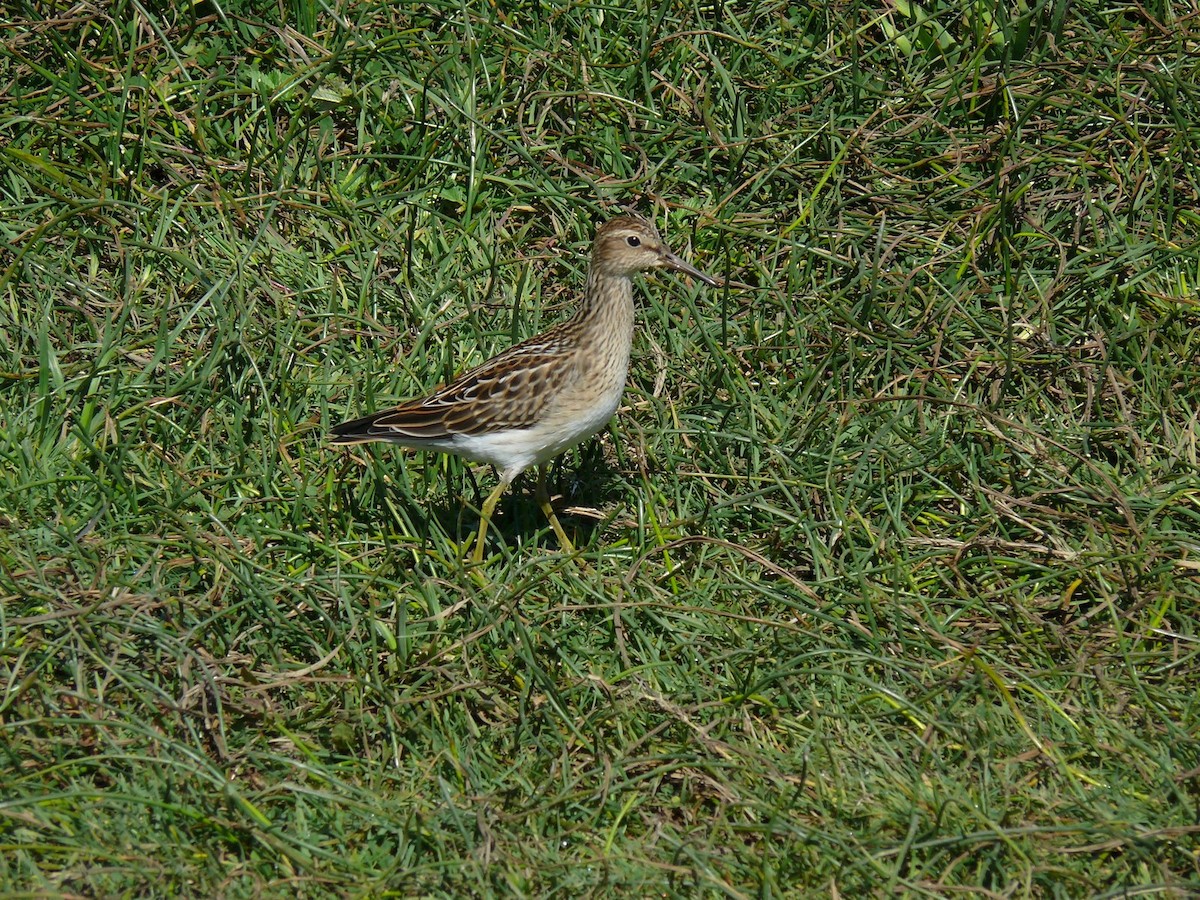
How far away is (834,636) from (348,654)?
6.70 feet

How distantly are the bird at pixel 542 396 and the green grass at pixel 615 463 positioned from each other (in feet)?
1.16

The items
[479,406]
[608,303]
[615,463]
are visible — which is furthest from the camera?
[615,463]

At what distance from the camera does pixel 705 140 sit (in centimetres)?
835

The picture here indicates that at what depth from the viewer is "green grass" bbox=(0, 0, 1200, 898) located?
5281 mm

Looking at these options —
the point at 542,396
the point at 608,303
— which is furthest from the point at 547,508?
the point at 608,303

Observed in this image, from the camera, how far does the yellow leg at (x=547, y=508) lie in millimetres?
6881

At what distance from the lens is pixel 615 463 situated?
24.4 feet

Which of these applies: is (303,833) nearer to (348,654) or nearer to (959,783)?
(348,654)

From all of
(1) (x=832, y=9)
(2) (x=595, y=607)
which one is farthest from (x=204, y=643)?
(1) (x=832, y=9)

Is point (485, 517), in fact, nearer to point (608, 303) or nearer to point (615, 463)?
point (615, 463)

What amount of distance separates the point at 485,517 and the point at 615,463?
1.00 metres

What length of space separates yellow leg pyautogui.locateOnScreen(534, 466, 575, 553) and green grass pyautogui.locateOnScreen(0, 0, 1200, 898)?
0.16 meters

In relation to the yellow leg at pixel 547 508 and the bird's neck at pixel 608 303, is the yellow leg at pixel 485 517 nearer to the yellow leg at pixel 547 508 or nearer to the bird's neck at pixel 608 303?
the yellow leg at pixel 547 508

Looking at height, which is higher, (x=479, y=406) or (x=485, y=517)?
(x=479, y=406)
